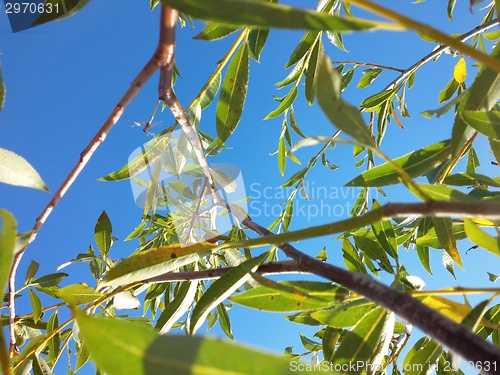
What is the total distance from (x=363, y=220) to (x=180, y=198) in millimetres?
1086

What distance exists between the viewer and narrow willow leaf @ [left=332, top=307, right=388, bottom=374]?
0.67 metres

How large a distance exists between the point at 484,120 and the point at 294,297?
349mm

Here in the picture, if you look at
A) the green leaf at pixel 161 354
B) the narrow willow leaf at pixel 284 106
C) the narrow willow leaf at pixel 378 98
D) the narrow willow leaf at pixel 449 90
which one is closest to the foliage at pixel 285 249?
the green leaf at pixel 161 354

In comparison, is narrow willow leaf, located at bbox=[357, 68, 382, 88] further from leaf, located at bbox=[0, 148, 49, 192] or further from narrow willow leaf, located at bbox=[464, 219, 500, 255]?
leaf, located at bbox=[0, 148, 49, 192]

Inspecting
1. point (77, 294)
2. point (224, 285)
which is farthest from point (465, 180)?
point (77, 294)

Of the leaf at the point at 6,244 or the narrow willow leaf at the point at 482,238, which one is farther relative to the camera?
the narrow willow leaf at the point at 482,238

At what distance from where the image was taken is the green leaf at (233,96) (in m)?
0.91

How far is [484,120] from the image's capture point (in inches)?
23.9

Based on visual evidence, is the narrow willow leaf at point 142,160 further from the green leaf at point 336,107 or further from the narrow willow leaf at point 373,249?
the green leaf at point 336,107

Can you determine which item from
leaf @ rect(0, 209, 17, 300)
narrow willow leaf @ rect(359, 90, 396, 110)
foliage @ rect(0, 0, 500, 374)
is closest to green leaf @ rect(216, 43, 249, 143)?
foliage @ rect(0, 0, 500, 374)

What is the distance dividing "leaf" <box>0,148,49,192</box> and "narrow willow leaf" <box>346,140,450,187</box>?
448 mm

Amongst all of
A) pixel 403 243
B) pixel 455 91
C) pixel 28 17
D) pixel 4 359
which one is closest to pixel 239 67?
pixel 28 17

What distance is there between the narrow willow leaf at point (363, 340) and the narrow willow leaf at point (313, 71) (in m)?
0.71

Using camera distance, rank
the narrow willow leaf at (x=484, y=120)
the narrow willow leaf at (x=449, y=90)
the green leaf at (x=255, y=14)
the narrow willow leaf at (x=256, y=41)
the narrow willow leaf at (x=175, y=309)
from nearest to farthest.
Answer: the green leaf at (x=255, y=14)
the narrow willow leaf at (x=484, y=120)
the narrow willow leaf at (x=175, y=309)
the narrow willow leaf at (x=256, y=41)
the narrow willow leaf at (x=449, y=90)
